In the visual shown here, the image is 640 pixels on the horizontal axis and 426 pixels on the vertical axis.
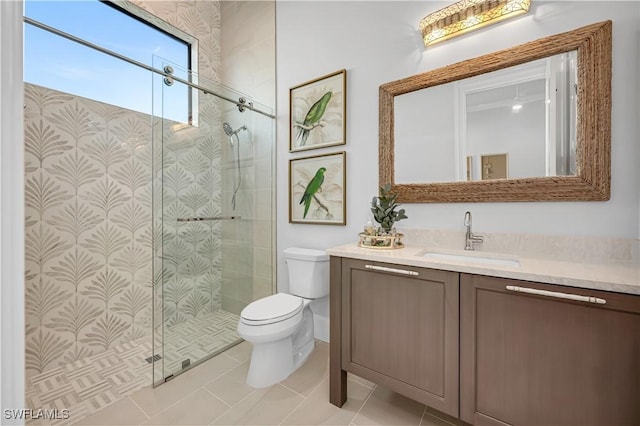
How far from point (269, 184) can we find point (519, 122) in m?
1.85

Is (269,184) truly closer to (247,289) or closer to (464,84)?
(247,289)

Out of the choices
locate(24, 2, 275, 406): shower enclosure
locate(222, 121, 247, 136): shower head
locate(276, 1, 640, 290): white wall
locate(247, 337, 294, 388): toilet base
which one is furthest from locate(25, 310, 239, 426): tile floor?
locate(222, 121, 247, 136): shower head

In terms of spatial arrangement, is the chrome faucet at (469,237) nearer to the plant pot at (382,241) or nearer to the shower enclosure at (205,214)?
the plant pot at (382,241)

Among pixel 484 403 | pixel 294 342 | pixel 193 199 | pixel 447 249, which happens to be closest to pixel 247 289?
pixel 294 342

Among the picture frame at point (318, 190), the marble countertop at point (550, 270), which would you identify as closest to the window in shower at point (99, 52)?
the picture frame at point (318, 190)

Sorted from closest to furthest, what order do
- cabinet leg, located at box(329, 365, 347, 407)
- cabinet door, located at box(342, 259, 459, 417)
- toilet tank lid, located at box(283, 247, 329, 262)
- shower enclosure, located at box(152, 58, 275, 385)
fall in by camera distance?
cabinet door, located at box(342, 259, 459, 417) < cabinet leg, located at box(329, 365, 347, 407) < shower enclosure, located at box(152, 58, 275, 385) < toilet tank lid, located at box(283, 247, 329, 262)

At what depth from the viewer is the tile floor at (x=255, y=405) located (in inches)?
55.6

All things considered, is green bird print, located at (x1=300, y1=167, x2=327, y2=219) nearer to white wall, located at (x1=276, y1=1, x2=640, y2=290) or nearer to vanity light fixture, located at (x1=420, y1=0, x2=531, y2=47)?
white wall, located at (x1=276, y1=1, x2=640, y2=290)

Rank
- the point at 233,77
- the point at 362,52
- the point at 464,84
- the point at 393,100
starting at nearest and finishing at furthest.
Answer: the point at 464,84 → the point at 393,100 → the point at 362,52 → the point at 233,77

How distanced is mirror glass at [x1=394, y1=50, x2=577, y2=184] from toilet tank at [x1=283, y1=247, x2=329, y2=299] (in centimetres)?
80

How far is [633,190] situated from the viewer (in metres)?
1.24

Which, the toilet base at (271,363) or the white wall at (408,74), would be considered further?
the toilet base at (271,363)

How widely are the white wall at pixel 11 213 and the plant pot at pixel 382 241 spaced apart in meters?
1.43

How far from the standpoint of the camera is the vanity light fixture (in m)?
1.45
